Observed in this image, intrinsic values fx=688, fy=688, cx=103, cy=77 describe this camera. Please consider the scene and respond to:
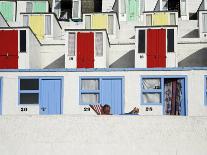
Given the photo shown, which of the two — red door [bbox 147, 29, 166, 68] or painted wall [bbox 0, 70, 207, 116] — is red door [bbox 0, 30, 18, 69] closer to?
painted wall [bbox 0, 70, 207, 116]

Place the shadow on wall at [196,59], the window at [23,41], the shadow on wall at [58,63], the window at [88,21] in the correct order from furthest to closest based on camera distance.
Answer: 1. the window at [88,21]
2. the shadow on wall at [58,63]
3. the shadow on wall at [196,59]
4. the window at [23,41]

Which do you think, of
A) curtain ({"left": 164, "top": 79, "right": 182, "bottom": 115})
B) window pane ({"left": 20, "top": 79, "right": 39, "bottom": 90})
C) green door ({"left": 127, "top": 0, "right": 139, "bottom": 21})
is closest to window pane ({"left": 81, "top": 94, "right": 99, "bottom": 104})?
window pane ({"left": 20, "top": 79, "right": 39, "bottom": 90})

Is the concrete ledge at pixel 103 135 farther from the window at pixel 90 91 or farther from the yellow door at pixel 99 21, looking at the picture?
the yellow door at pixel 99 21

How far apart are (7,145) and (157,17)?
52.0 feet

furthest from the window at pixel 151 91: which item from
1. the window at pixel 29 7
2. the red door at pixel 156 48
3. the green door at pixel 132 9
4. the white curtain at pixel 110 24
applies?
the window at pixel 29 7

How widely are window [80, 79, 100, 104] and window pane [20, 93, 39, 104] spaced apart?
1.77 m

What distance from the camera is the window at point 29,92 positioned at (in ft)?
87.5

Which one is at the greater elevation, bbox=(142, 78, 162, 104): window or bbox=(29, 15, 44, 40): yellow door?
bbox=(29, 15, 44, 40): yellow door

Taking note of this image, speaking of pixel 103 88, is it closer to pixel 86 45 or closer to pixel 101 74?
pixel 101 74

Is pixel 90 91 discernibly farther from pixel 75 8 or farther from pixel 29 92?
pixel 75 8

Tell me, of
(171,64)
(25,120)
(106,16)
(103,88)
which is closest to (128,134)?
(25,120)

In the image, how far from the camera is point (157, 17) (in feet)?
117

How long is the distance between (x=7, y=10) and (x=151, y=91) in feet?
56.2

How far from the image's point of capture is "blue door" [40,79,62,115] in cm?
2653
